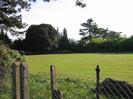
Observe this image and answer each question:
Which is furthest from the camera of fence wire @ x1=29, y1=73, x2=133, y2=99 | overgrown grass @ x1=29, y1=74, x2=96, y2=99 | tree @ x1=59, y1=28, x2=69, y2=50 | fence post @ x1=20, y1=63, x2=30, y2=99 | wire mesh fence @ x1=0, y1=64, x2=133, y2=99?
tree @ x1=59, y1=28, x2=69, y2=50

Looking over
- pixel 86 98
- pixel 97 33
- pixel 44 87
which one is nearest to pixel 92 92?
pixel 86 98

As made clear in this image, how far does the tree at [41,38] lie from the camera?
98.6m

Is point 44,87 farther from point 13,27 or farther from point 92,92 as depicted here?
point 13,27

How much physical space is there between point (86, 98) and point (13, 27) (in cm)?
1690

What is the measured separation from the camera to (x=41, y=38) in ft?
335

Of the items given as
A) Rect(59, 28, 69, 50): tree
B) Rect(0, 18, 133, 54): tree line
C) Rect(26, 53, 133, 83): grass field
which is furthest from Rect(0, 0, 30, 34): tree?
Rect(59, 28, 69, 50): tree

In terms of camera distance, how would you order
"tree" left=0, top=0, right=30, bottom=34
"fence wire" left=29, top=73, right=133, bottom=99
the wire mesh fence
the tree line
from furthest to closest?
the tree line, "tree" left=0, top=0, right=30, bottom=34, "fence wire" left=29, top=73, right=133, bottom=99, the wire mesh fence

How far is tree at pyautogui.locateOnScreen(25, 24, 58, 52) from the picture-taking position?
98625mm

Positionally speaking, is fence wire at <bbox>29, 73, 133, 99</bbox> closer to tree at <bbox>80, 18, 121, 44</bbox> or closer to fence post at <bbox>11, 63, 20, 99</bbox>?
fence post at <bbox>11, 63, 20, 99</bbox>

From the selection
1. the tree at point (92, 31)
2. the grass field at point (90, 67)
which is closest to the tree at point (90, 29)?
the tree at point (92, 31)

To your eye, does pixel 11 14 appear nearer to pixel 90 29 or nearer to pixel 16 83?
pixel 16 83

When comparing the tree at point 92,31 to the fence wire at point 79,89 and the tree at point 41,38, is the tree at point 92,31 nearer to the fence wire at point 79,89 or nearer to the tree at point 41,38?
the tree at point 41,38

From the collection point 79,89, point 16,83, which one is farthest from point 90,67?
point 16,83

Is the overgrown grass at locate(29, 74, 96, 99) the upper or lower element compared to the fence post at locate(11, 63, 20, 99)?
lower
